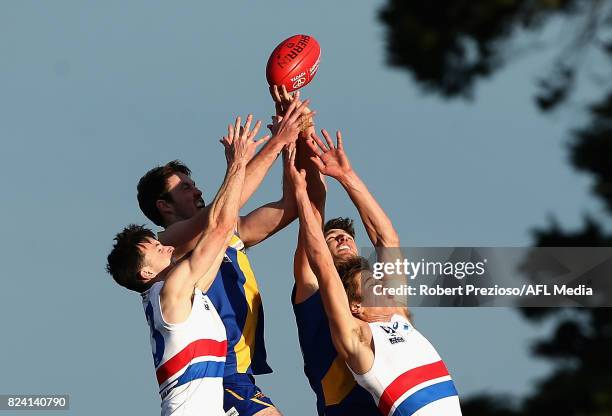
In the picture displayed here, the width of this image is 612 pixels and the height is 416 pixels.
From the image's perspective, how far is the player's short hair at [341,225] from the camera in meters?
12.0

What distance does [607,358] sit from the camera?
11.2 meters

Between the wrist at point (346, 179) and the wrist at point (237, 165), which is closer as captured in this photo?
the wrist at point (237, 165)

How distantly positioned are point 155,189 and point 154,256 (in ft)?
4.01

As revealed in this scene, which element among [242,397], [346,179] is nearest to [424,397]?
[242,397]

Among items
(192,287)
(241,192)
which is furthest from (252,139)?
(192,287)

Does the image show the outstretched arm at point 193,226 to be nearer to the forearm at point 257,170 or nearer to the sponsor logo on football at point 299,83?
the forearm at point 257,170

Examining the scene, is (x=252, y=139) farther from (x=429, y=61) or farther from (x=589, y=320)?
(x=589, y=320)

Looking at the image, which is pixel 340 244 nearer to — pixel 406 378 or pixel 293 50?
pixel 406 378

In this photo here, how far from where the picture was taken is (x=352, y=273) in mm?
11125

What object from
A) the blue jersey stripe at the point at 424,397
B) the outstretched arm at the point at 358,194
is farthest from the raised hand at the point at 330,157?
the blue jersey stripe at the point at 424,397

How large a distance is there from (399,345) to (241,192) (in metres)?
1.72

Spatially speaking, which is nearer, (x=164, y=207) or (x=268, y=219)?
(x=268, y=219)

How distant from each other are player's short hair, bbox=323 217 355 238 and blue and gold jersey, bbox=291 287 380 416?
2.83ft

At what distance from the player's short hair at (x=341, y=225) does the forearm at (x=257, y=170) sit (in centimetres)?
66
